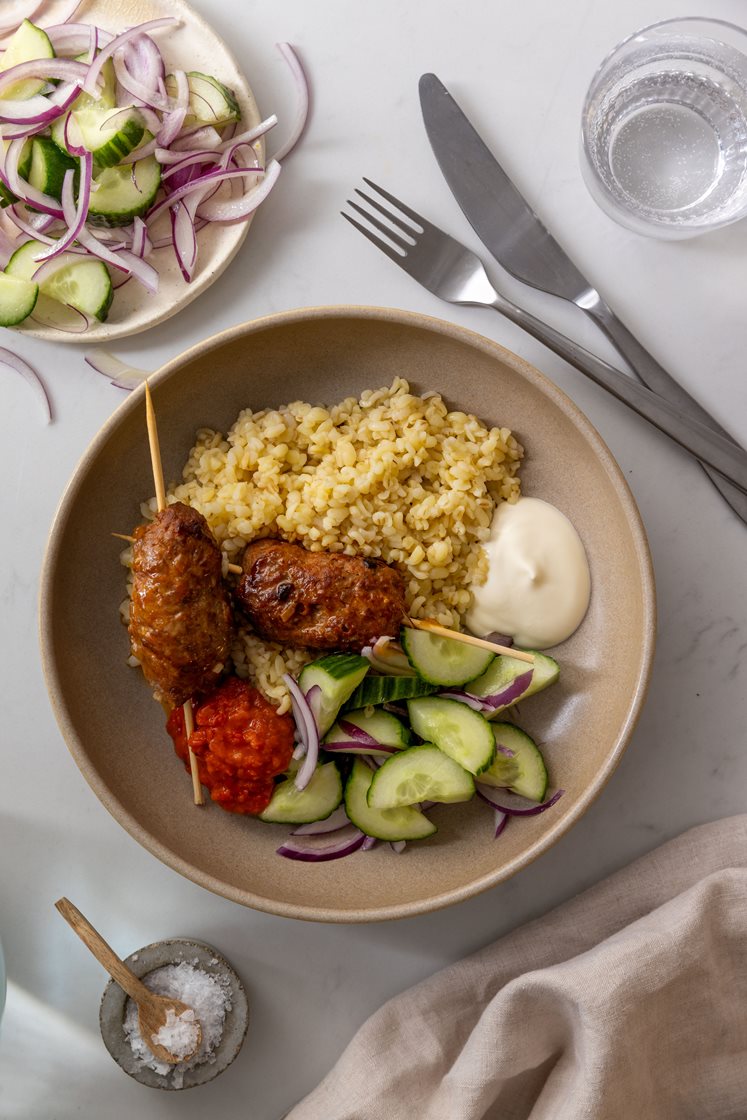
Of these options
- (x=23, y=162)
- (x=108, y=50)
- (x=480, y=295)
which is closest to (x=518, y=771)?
(x=480, y=295)

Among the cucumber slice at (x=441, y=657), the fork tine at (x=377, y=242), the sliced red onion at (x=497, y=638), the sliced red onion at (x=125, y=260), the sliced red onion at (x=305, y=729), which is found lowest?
the sliced red onion at (x=305, y=729)

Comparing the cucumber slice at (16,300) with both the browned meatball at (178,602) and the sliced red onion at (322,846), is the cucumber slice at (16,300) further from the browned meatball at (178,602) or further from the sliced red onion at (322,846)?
the sliced red onion at (322,846)

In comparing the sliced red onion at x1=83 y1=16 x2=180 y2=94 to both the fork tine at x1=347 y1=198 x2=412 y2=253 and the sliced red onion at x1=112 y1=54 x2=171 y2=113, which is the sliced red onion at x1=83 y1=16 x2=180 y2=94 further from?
the fork tine at x1=347 y1=198 x2=412 y2=253

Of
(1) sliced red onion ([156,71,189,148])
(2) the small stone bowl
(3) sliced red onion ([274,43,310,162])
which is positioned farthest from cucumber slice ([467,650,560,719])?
(1) sliced red onion ([156,71,189,148])

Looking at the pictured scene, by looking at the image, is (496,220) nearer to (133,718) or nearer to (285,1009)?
(133,718)

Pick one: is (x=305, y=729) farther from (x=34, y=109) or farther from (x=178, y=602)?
(x=34, y=109)

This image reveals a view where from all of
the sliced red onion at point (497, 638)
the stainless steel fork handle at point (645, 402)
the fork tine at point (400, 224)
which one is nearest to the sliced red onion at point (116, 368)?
the fork tine at point (400, 224)

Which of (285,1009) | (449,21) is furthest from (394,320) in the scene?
(285,1009)
